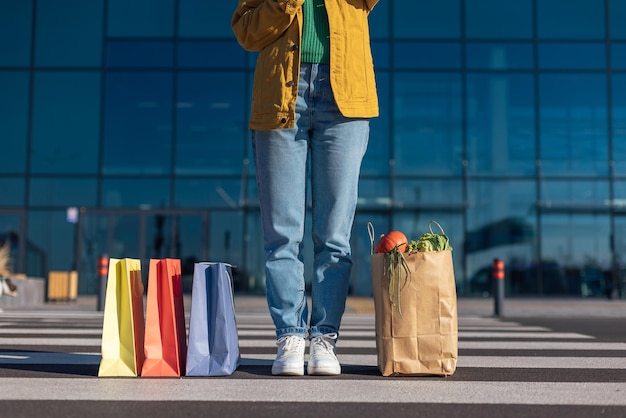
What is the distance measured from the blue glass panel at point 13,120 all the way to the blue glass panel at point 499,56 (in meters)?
10.6

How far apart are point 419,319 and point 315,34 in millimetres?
1331

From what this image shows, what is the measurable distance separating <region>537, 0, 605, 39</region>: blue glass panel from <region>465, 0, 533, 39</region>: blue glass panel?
328 mm

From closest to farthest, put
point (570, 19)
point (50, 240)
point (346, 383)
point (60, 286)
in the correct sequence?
point (346, 383) < point (60, 286) < point (50, 240) < point (570, 19)

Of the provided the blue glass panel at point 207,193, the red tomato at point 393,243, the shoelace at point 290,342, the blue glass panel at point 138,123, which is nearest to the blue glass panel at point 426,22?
the blue glass panel at point 207,193

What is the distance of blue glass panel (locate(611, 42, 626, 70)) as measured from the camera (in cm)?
1850

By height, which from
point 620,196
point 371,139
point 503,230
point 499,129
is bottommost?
point 503,230

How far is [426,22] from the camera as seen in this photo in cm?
1839

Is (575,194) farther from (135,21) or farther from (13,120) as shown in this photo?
(13,120)

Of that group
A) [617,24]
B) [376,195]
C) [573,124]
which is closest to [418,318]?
[376,195]

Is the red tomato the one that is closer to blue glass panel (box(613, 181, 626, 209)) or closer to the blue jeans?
the blue jeans

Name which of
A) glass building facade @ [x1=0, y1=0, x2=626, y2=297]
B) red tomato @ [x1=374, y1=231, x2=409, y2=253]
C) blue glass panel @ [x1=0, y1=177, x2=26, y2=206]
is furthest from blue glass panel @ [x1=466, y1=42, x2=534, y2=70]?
red tomato @ [x1=374, y1=231, x2=409, y2=253]

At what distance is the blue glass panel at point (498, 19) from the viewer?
60.4ft

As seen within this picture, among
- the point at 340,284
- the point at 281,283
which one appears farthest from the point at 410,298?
the point at 281,283

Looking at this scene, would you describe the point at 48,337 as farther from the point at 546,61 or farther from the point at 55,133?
the point at 546,61
